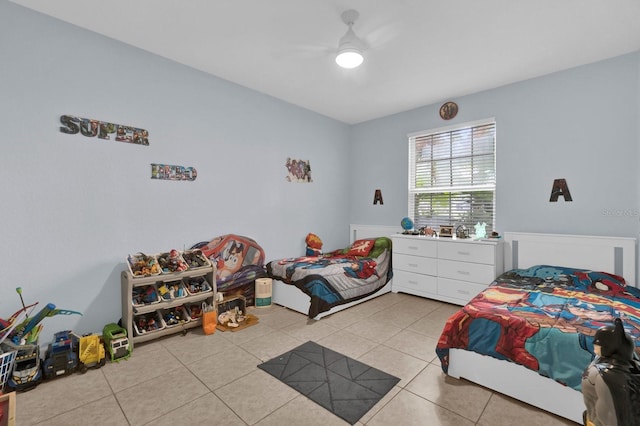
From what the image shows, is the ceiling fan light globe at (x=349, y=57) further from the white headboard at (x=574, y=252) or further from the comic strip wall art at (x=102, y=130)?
the white headboard at (x=574, y=252)

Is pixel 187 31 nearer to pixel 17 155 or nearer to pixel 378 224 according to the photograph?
pixel 17 155

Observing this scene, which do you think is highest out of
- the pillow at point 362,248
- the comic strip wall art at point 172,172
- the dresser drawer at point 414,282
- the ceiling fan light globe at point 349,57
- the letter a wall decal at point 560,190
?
the ceiling fan light globe at point 349,57

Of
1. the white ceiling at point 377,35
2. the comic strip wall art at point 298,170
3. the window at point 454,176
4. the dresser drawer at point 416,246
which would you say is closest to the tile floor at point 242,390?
the dresser drawer at point 416,246

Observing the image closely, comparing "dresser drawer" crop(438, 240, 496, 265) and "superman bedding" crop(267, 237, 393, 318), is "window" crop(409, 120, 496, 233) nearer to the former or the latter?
"dresser drawer" crop(438, 240, 496, 265)

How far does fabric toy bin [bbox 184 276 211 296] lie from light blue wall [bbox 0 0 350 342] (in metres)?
0.41

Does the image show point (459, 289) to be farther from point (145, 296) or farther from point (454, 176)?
point (145, 296)

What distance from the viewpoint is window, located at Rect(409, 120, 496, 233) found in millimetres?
3900

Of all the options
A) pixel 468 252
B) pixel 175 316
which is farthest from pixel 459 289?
pixel 175 316

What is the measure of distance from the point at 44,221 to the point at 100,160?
661mm

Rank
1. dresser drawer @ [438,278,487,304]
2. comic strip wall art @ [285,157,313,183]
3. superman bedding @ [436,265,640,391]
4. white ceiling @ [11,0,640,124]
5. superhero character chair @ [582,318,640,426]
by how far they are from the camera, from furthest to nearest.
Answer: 1. comic strip wall art @ [285,157,313,183]
2. dresser drawer @ [438,278,487,304]
3. white ceiling @ [11,0,640,124]
4. superman bedding @ [436,265,640,391]
5. superhero character chair @ [582,318,640,426]

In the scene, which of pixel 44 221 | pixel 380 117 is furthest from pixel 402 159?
pixel 44 221

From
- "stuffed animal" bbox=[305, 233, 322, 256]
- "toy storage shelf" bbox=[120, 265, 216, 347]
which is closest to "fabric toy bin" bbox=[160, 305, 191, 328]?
"toy storage shelf" bbox=[120, 265, 216, 347]

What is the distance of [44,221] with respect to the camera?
2.40 meters

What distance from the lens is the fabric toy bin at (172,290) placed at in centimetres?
278
